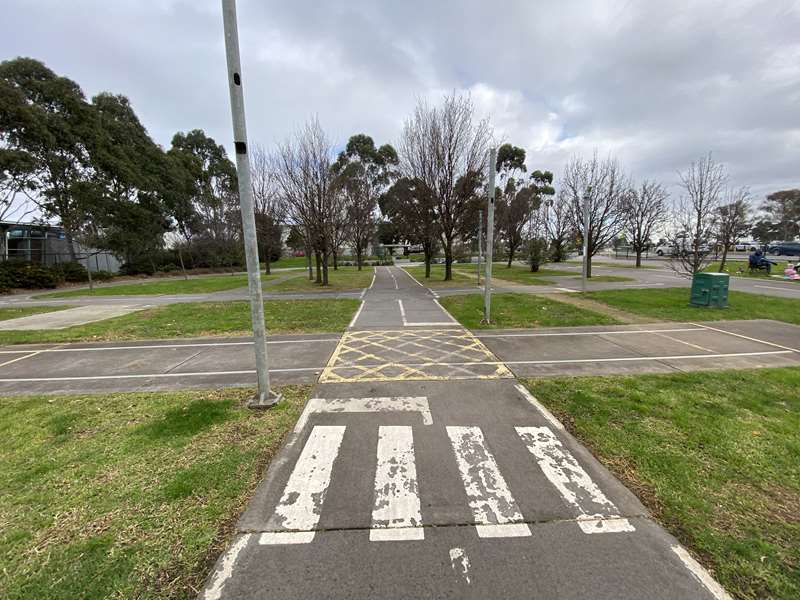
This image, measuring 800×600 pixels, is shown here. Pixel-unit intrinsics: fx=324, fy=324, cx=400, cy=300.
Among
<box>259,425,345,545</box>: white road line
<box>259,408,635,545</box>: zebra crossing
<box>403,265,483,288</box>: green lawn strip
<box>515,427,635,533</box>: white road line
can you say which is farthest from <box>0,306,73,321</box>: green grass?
<box>403,265,483,288</box>: green lawn strip

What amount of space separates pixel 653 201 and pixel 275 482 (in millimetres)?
41683

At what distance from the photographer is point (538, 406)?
4.62 meters

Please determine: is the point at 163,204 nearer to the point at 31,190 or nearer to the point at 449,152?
the point at 31,190

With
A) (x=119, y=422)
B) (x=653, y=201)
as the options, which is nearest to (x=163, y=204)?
(x=119, y=422)

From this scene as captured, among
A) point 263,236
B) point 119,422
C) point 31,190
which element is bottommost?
point 119,422

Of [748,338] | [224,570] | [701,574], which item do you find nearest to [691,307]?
[748,338]

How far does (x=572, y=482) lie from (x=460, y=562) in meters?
1.46

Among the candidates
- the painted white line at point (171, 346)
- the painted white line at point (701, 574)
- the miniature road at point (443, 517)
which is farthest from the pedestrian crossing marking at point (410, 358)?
the painted white line at point (701, 574)

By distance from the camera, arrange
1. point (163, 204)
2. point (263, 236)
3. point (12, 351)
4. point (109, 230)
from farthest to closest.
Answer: point (163, 204) < point (263, 236) < point (109, 230) < point (12, 351)

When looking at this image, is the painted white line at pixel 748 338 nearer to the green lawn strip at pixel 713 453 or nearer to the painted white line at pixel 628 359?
the painted white line at pixel 628 359

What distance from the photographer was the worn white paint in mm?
2121

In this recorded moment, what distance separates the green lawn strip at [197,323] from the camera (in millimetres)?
9164

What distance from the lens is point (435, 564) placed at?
7.22 ft

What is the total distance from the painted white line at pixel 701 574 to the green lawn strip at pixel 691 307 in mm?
10237
